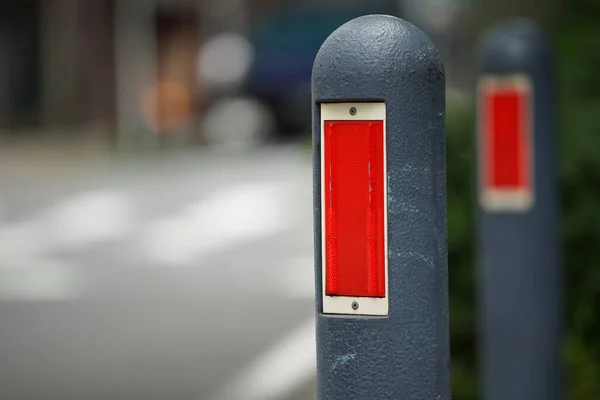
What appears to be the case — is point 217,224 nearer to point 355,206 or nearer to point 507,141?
point 507,141

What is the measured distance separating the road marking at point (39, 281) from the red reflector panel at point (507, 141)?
619cm

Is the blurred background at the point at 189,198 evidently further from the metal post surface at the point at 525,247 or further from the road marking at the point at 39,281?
the metal post surface at the point at 525,247

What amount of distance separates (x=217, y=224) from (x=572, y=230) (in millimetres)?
9376

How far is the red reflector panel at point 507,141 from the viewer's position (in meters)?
4.95

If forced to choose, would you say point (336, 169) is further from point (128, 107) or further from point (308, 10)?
point (308, 10)

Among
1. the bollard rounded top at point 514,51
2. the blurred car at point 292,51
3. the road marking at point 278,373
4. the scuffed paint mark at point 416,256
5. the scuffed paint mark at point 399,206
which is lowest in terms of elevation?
the road marking at point 278,373

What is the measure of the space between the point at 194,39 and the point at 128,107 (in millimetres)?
4984

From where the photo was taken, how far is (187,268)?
12211 millimetres

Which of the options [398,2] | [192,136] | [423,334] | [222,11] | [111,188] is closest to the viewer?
[423,334]

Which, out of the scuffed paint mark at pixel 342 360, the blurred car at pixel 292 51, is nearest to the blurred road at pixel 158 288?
the scuffed paint mark at pixel 342 360

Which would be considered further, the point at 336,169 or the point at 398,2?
the point at 398,2

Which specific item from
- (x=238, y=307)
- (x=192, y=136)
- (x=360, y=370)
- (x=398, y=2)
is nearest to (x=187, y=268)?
(x=238, y=307)

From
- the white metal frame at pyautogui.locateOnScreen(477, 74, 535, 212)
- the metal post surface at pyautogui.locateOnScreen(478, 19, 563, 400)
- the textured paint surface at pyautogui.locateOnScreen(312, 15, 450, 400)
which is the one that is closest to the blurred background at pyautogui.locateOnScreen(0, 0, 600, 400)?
the metal post surface at pyautogui.locateOnScreen(478, 19, 563, 400)

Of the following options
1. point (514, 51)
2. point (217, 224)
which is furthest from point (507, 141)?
point (217, 224)
